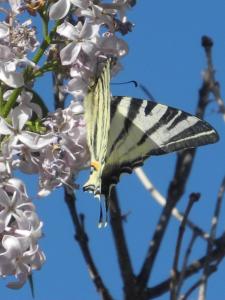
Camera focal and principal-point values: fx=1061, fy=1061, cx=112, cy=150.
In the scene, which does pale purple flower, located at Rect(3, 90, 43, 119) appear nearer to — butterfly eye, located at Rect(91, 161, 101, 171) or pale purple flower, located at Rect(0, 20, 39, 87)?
pale purple flower, located at Rect(0, 20, 39, 87)

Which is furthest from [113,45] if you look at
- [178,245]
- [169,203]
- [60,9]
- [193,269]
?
[193,269]

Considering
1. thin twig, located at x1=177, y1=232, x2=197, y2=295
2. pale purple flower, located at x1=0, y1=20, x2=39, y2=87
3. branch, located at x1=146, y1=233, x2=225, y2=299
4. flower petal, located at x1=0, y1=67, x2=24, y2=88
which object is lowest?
branch, located at x1=146, y1=233, x2=225, y2=299

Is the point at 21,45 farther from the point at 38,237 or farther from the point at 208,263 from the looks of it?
the point at 208,263

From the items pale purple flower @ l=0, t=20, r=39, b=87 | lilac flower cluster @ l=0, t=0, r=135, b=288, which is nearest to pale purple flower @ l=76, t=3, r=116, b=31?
lilac flower cluster @ l=0, t=0, r=135, b=288

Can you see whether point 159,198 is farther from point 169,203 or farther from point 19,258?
point 19,258

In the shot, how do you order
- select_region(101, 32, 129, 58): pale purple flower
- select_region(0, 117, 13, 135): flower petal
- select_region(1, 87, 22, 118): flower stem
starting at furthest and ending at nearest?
select_region(101, 32, 129, 58): pale purple flower
select_region(1, 87, 22, 118): flower stem
select_region(0, 117, 13, 135): flower petal

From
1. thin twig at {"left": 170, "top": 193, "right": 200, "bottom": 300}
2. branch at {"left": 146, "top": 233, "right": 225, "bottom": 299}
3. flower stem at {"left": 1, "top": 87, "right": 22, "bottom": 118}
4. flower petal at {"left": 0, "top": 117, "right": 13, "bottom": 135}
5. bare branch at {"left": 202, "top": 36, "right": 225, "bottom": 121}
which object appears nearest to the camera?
flower petal at {"left": 0, "top": 117, "right": 13, "bottom": 135}

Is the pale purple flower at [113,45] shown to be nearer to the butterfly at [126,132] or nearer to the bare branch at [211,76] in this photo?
the butterfly at [126,132]

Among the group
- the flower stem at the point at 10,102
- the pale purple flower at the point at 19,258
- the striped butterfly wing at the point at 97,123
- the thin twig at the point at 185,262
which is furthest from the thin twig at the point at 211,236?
the flower stem at the point at 10,102
